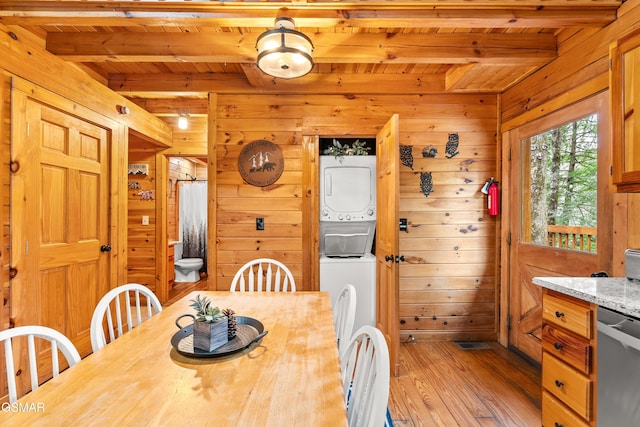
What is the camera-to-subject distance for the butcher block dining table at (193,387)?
84 cm

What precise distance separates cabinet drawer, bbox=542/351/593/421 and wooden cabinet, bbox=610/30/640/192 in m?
0.92

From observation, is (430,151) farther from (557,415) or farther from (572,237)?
(557,415)

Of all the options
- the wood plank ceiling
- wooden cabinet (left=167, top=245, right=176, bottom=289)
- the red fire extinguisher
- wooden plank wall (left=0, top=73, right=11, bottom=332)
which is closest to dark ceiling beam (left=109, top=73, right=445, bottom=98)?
the wood plank ceiling

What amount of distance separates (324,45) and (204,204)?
437cm

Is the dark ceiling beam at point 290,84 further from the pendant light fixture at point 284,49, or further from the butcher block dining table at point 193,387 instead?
the butcher block dining table at point 193,387

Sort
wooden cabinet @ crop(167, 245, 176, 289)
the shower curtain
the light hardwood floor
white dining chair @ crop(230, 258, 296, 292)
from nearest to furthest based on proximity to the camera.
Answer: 1. the light hardwood floor
2. white dining chair @ crop(230, 258, 296, 292)
3. wooden cabinet @ crop(167, 245, 176, 289)
4. the shower curtain

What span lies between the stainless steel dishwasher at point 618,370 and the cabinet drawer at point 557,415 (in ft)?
0.45

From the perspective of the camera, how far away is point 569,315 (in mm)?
1508

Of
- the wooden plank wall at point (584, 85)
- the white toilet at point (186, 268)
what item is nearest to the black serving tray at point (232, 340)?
the wooden plank wall at point (584, 85)

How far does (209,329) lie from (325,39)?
220cm

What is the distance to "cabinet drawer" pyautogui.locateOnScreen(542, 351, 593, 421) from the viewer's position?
139 centimetres

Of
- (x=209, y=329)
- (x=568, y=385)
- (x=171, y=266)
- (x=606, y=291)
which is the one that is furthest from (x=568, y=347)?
(x=171, y=266)

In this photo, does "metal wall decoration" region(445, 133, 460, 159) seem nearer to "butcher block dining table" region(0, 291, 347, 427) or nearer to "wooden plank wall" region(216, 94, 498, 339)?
"wooden plank wall" region(216, 94, 498, 339)

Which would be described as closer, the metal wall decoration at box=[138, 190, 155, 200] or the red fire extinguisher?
the red fire extinguisher
